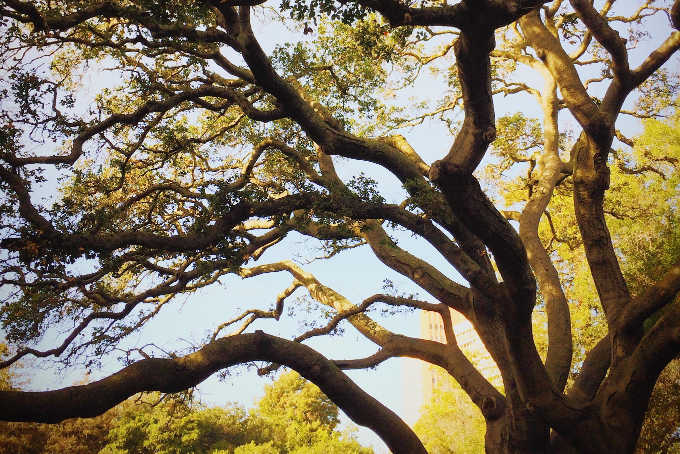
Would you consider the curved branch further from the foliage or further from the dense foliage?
the foliage

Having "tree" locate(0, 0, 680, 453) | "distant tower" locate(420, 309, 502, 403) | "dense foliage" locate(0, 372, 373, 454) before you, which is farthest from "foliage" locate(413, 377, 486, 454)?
"tree" locate(0, 0, 680, 453)

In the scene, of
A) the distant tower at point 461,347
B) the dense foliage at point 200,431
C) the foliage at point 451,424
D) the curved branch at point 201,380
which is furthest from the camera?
the distant tower at point 461,347

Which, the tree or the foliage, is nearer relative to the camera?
the tree

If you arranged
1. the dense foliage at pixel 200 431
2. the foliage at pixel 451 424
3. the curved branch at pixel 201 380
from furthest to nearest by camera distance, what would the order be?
the foliage at pixel 451 424
the dense foliage at pixel 200 431
the curved branch at pixel 201 380

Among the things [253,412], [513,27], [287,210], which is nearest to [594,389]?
Answer: [287,210]

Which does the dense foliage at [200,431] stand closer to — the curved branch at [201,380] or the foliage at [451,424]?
the foliage at [451,424]

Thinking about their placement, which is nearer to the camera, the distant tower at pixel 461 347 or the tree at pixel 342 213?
the tree at pixel 342 213

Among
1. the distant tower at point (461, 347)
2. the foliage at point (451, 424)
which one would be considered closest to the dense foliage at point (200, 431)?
the foliage at point (451, 424)

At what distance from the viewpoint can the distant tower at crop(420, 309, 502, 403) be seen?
2398 centimetres

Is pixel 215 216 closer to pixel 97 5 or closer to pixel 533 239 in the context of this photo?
pixel 97 5

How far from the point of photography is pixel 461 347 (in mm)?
29656

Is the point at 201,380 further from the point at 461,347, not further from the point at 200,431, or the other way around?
the point at 461,347

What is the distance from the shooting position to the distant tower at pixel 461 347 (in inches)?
944

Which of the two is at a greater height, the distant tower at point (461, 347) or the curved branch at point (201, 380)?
the distant tower at point (461, 347)
